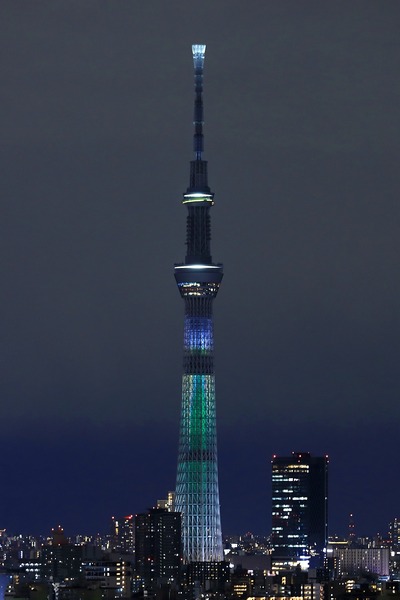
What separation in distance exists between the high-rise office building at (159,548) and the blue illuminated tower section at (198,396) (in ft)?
1.49

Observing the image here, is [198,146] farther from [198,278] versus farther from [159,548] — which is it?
[159,548]

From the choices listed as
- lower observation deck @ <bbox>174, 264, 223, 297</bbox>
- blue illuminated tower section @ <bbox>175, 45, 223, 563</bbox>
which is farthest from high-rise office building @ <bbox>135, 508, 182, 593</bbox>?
lower observation deck @ <bbox>174, 264, 223, 297</bbox>

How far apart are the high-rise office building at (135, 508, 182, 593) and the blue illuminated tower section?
45 centimetres

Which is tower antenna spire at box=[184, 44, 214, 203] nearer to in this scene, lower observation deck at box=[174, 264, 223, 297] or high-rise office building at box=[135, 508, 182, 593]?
lower observation deck at box=[174, 264, 223, 297]

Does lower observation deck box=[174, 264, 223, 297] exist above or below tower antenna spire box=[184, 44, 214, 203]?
below

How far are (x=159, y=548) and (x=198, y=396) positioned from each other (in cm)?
504

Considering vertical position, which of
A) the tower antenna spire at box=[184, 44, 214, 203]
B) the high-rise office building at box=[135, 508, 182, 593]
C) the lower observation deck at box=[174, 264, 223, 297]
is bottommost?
the high-rise office building at box=[135, 508, 182, 593]

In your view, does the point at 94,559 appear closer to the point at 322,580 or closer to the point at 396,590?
the point at 322,580

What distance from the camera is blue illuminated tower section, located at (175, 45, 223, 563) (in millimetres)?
86812

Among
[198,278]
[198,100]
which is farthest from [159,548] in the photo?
[198,100]

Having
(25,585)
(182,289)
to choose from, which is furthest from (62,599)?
(182,289)

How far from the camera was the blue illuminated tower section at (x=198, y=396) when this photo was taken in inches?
3418

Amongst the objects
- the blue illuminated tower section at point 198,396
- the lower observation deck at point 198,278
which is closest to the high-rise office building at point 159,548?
the blue illuminated tower section at point 198,396

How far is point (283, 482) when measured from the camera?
10594 centimetres
